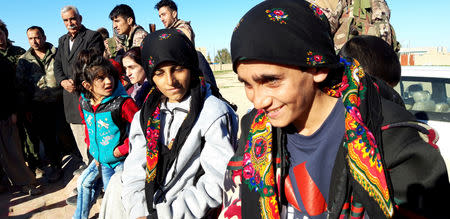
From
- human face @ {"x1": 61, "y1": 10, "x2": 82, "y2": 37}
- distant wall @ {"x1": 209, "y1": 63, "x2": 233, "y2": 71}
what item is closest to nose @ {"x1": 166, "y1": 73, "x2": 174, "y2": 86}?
human face @ {"x1": 61, "y1": 10, "x2": 82, "y2": 37}

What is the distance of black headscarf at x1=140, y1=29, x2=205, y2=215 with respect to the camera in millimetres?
1848

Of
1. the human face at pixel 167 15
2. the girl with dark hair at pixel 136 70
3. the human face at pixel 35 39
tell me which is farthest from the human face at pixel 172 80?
the human face at pixel 35 39

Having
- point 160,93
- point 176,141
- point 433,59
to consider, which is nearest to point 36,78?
point 160,93

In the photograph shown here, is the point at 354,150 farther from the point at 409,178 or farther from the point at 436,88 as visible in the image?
the point at 436,88

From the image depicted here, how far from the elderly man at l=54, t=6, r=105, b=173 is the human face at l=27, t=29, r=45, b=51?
1.98ft

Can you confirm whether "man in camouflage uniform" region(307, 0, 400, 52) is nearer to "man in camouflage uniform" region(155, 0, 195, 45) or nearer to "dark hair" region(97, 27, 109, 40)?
"man in camouflage uniform" region(155, 0, 195, 45)

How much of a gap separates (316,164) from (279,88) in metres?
0.36

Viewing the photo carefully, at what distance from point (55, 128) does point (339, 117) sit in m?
5.55

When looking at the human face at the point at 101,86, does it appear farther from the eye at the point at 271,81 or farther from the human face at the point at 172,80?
the eye at the point at 271,81

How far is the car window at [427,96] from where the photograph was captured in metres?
3.44

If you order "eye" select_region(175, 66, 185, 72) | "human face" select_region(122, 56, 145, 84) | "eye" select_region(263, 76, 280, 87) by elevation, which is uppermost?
"human face" select_region(122, 56, 145, 84)

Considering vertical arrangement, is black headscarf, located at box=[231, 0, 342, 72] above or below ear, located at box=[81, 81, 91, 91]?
above

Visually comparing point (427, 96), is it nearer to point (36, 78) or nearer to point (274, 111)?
point (274, 111)

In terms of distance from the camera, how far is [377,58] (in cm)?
→ 163
